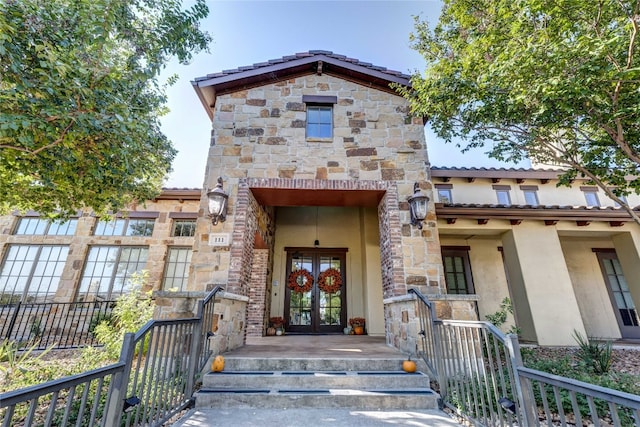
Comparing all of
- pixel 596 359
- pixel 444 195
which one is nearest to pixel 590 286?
pixel 596 359

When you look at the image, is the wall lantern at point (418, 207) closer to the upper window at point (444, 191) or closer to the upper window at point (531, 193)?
the upper window at point (444, 191)

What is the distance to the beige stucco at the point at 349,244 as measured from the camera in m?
7.59

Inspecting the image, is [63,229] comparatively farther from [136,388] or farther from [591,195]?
[591,195]

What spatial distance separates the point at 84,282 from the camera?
8.52 metres

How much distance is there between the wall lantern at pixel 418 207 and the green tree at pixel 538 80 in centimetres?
147

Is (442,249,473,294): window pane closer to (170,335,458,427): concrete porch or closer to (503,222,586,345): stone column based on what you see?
(503,222,586,345): stone column

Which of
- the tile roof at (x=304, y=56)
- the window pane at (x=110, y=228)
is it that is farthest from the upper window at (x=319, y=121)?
the window pane at (x=110, y=228)

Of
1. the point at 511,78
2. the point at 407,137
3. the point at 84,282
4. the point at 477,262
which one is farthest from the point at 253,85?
the point at 84,282

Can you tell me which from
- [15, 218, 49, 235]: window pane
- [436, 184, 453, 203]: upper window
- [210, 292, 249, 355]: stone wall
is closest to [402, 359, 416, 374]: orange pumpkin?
[210, 292, 249, 355]: stone wall

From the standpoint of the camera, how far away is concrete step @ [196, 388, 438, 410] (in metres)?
3.09

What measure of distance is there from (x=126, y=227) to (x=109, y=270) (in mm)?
1396

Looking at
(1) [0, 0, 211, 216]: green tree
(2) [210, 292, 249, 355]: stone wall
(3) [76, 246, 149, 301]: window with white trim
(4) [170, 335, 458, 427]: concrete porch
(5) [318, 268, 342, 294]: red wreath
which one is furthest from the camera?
(3) [76, 246, 149, 301]: window with white trim

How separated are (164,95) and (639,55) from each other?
301 inches

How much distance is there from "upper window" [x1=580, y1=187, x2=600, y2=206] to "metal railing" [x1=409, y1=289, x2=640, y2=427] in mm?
8156
